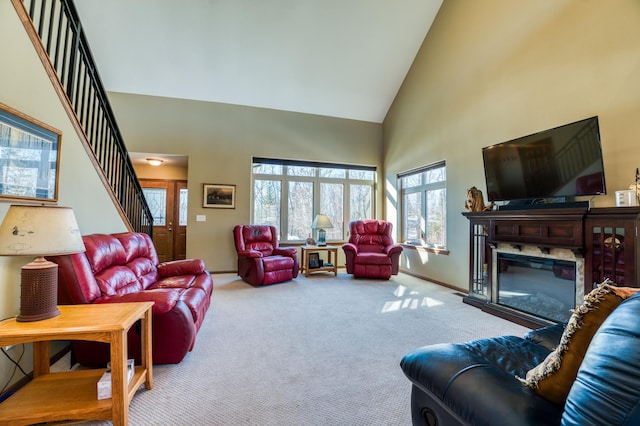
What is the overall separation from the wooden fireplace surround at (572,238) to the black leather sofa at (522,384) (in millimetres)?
1502

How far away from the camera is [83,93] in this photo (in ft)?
8.51

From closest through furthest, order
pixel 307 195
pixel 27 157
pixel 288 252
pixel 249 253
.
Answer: pixel 27 157 → pixel 249 253 → pixel 288 252 → pixel 307 195

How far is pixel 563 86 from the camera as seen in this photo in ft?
10.2

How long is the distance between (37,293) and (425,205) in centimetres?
529

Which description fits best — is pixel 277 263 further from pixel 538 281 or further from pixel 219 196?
pixel 538 281

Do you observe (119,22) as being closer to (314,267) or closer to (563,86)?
(314,267)

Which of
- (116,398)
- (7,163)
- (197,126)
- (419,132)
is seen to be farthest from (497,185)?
(197,126)

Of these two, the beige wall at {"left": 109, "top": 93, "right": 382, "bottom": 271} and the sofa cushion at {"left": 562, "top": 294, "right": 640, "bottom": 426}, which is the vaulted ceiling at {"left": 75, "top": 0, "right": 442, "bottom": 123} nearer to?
the beige wall at {"left": 109, "top": 93, "right": 382, "bottom": 271}

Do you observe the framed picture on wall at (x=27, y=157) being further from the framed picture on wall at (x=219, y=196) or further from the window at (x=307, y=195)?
the window at (x=307, y=195)

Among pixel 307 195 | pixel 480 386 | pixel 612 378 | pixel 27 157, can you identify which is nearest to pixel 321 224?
pixel 307 195

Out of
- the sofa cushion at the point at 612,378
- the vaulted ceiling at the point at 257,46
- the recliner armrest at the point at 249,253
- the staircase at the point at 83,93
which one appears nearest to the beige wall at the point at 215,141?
the vaulted ceiling at the point at 257,46

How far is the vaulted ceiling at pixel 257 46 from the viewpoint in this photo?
4371 mm

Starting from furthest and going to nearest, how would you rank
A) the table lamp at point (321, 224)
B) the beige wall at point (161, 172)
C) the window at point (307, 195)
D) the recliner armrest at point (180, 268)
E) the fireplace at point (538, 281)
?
the beige wall at point (161, 172), the window at point (307, 195), the table lamp at point (321, 224), the recliner armrest at point (180, 268), the fireplace at point (538, 281)

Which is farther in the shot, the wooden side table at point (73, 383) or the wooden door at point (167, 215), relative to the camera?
the wooden door at point (167, 215)
